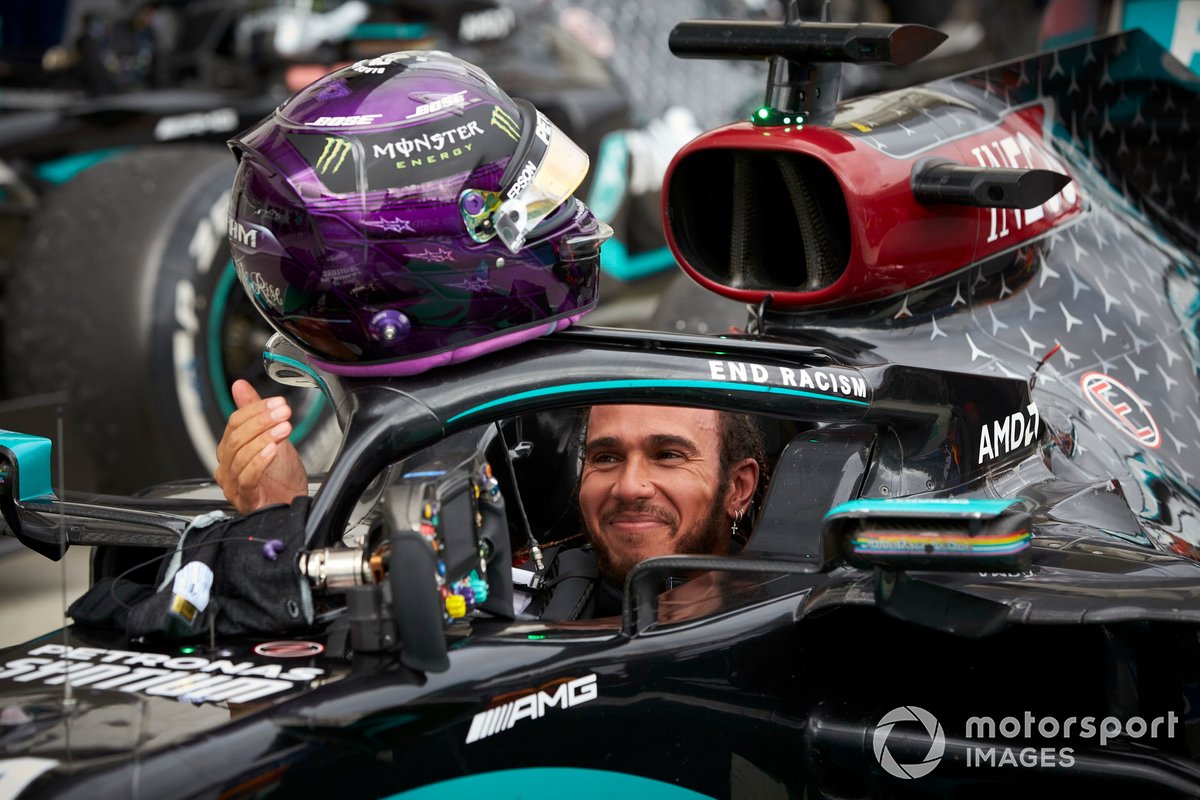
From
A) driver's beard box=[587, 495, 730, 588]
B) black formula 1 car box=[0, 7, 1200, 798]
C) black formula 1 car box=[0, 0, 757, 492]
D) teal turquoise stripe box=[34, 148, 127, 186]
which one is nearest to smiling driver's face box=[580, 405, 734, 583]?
driver's beard box=[587, 495, 730, 588]

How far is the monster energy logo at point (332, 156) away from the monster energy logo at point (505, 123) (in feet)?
0.79

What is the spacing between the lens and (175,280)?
14.8ft

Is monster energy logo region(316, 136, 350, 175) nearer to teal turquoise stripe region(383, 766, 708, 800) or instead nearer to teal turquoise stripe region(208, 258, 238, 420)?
teal turquoise stripe region(383, 766, 708, 800)

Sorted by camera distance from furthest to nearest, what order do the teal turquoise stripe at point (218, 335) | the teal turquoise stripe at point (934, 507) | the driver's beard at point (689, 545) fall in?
the teal turquoise stripe at point (218, 335) < the driver's beard at point (689, 545) < the teal turquoise stripe at point (934, 507)

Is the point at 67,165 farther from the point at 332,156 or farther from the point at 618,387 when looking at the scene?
the point at 618,387

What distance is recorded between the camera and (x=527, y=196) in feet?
7.34

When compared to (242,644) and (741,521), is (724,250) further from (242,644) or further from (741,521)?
(242,644)

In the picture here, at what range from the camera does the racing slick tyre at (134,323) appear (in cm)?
446

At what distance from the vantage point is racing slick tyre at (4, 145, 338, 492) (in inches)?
176

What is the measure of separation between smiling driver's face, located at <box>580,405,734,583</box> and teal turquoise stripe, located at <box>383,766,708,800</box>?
56cm

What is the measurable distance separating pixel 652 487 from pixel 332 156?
0.83 m

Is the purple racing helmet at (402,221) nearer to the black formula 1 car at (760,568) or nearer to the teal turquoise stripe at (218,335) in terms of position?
the black formula 1 car at (760,568)

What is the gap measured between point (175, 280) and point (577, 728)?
2.94 meters

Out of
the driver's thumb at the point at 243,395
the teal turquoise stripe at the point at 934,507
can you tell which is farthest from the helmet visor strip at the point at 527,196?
the teal turquoise stripe at the point at 934,507
